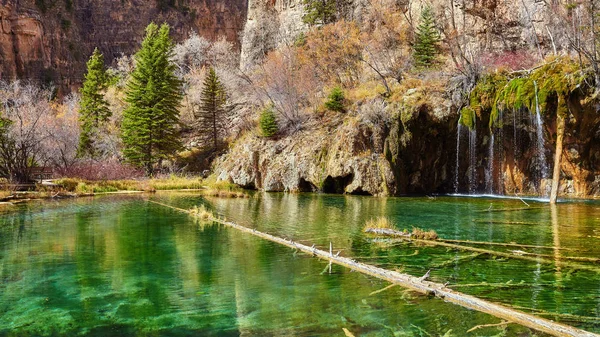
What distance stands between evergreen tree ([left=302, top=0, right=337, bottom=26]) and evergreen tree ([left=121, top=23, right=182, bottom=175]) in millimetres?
19554

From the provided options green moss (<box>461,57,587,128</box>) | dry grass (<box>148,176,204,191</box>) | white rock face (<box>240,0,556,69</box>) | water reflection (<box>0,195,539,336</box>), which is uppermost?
white rock face (<box>240,0,556,69</box>)

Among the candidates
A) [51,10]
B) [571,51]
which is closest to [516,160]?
[571,51]

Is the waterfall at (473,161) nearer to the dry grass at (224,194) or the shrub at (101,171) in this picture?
the dry grass at (224,194)

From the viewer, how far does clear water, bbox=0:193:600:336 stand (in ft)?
22.4

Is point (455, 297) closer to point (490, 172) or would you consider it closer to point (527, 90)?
point (527, 90)

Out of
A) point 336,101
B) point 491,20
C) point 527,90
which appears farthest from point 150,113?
point 491,20

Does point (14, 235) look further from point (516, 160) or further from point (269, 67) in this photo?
point (269, 67)

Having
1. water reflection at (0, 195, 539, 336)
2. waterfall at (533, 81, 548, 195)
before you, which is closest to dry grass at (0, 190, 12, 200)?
water reflection at (0, 195, 539, 336)

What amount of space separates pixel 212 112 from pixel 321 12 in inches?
750

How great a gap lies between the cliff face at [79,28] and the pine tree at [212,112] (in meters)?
40.1

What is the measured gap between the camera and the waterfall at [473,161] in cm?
3170

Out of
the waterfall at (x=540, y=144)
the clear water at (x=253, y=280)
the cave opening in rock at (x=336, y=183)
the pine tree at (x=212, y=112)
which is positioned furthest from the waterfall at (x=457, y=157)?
the pine tree at (x=212, y=112)

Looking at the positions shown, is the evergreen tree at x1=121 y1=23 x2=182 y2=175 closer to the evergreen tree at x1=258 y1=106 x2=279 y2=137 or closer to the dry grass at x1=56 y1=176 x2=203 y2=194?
the dry grass at x1=56 y1=176 x2=203 y2=194

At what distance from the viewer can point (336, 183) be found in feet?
109
